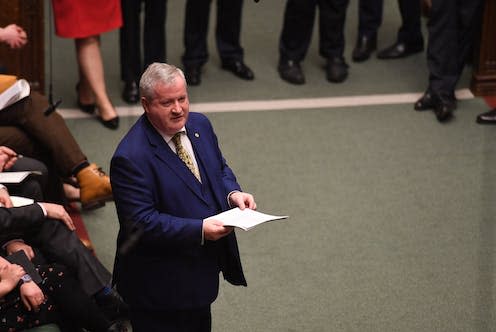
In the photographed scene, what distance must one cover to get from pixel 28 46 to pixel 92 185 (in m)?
1.55

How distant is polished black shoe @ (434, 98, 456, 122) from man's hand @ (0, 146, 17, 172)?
3.17m

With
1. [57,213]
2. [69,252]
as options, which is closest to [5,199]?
[57,213]

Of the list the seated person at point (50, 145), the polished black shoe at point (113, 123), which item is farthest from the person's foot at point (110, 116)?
the seated person at point (50, 145)

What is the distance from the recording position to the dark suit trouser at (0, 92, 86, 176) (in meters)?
5.48

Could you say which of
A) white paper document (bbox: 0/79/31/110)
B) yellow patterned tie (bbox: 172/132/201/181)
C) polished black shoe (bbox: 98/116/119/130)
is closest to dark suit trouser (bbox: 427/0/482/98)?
polished black shoe (bbox: 98/116/119/130)

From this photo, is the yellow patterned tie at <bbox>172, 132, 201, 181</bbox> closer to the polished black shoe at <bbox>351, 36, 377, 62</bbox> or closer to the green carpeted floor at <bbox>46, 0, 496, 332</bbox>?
the green carpeted floor at <bbox>46, 0, 496, 332</bbox>

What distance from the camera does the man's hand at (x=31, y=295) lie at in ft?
14.0

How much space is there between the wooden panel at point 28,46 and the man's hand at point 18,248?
2281 millimetres

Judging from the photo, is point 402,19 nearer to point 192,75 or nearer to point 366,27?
point 366,27

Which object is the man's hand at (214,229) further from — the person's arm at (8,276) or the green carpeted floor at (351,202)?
the green carpeted floor at (351,202)

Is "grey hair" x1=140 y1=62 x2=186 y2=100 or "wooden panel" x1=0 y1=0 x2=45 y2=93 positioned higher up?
"grey hair" x1=140 y1=62 x2=186 y2=100

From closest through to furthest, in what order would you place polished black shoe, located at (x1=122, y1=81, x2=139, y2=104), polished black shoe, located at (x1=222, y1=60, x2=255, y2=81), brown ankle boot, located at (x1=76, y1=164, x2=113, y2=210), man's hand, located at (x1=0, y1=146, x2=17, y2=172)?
1. man's hand, located at (x1=0, y1=146, x2=17, y2=172)
2. brown ankle boot, located at (x1=76, y1=164, x2=113, y2=210)
3. polished black shoe, located at (x1=122, y1=81, x2=139, y2=104)
4. polished black shoe, located at (x1=222, y1=60, x2=255, y2=81)

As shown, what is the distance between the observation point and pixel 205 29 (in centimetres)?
776

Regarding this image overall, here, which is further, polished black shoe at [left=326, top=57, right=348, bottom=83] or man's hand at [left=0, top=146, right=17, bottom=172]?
polished black shoe at [left=326, top=57, right=348, bottom=83]
